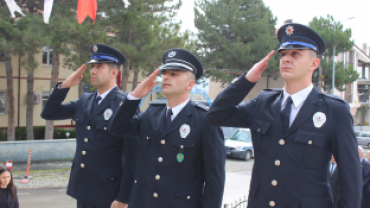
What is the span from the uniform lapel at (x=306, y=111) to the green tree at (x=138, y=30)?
12402 mm

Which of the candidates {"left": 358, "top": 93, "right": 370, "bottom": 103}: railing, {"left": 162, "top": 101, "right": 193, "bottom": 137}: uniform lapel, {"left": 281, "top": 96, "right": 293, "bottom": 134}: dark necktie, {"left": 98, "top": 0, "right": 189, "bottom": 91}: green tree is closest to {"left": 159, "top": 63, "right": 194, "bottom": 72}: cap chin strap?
{"left": 162, "top": 101, "right": 193, "bottom": 137}: uniform lapel

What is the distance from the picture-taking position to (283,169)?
85.9 inches

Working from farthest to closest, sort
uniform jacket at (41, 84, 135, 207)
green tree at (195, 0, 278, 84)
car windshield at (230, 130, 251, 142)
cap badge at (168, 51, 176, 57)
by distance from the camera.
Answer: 1. green tree at (195, 0, 278, 84)
2. car windshield at (230, 130, 251, 142)
3. uniform jacket at (41, 84, 135, 207)
4. cap badge at (168, 51, 176, 57)

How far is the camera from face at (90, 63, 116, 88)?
3441mm

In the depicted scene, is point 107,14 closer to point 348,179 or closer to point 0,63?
point 0,63

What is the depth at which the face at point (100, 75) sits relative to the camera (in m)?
3.44

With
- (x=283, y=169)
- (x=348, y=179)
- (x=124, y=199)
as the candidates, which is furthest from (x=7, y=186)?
(x=348, y=179)

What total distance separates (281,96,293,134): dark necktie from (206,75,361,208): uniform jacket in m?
0.03

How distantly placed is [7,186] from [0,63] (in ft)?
56.4

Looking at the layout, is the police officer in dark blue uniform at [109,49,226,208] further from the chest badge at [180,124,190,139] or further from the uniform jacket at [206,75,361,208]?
the uniform jacket at [206,75,361,208]

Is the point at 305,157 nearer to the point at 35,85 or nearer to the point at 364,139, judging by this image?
the point at 35,85

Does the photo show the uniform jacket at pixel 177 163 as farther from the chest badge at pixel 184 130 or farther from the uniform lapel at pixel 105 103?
the uniform lapel at pixel 105 103

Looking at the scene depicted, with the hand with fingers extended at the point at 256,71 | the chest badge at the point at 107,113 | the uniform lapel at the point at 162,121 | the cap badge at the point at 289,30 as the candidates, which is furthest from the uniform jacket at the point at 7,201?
the cap badge at the point at 289,30

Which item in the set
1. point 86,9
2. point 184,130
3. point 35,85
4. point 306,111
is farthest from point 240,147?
point 306,111
